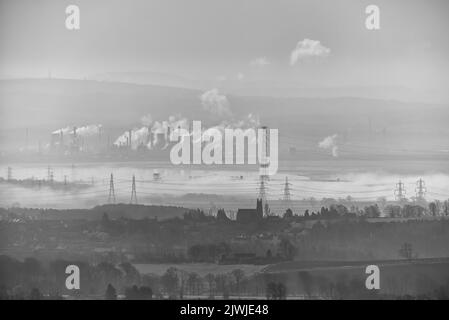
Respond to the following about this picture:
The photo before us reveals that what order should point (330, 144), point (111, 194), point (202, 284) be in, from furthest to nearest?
point (330, 144), point (111, 194), point (202, 284)

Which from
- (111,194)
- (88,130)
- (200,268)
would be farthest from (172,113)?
(200,268)

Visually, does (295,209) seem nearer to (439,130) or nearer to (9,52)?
(439,130)

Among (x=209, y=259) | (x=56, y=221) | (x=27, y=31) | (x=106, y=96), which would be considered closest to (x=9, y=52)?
(x=27, y=31)

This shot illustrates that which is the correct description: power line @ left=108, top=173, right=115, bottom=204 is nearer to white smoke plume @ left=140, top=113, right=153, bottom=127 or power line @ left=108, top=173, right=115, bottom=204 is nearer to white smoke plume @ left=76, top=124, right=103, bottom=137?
white smoke plume @ left=76, top=124, right=103, bottom=137

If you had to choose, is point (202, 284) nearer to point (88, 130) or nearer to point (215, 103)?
point (215, 103)

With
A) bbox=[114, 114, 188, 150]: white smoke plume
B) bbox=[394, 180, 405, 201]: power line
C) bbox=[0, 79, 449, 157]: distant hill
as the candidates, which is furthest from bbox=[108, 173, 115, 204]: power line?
bbox=[394, 180, 405, 201]: power line

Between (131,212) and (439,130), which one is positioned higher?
(439,130)

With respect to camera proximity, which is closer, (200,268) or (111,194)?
(200,268)
